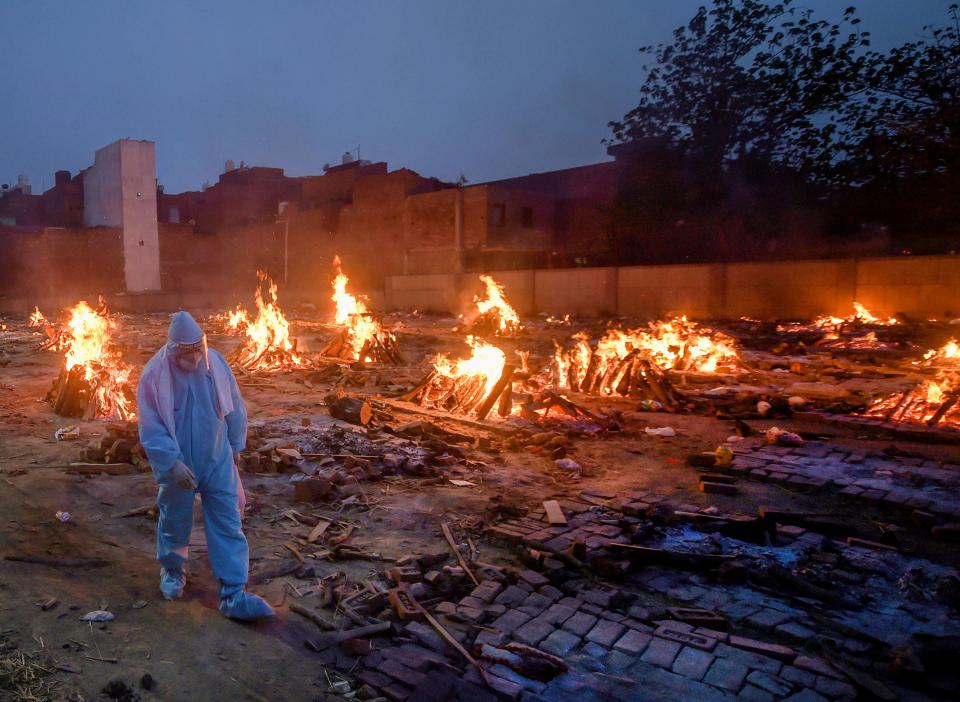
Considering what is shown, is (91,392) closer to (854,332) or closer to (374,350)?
(374,350)

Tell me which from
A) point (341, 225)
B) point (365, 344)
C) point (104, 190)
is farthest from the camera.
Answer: point (341, 225)

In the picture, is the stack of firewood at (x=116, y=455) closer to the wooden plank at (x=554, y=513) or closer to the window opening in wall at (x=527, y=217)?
the wooden plank at (x=554, y=513)

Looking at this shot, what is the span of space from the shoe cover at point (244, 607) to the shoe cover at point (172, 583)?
1.17ft


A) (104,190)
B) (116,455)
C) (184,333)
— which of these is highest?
(104,190)

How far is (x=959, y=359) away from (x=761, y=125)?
12576 mm

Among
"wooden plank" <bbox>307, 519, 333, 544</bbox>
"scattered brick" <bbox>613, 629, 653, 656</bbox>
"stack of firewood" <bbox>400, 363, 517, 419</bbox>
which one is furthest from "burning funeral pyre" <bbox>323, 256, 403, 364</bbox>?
"scattered brick" <bbox>613, 629, 653, 656</bbox>

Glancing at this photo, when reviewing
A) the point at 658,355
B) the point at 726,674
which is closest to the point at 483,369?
the point at 658,355

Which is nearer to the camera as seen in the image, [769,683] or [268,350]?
[769,683]

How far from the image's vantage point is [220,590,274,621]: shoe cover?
381cm

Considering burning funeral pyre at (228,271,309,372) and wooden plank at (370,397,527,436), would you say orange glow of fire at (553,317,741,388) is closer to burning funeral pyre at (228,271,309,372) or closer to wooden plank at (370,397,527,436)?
wooden plank at (370,397,527,436)

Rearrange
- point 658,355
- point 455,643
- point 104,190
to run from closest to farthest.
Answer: point 455,643
point 658,355
point 104,190

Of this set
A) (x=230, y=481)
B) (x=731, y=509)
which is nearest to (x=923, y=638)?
(x=731, y=509)

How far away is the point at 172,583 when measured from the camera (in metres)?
4.02

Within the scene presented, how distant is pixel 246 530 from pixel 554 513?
269cm
